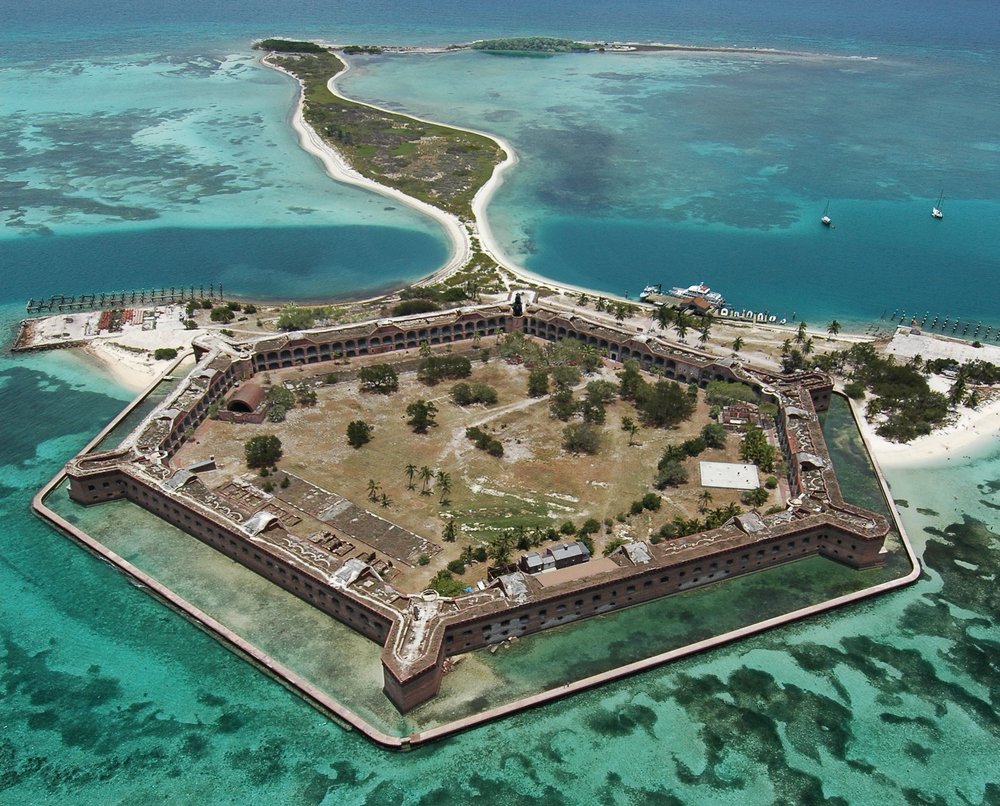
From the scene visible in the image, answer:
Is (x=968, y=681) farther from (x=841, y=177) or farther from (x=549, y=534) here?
(x=841, y=177)

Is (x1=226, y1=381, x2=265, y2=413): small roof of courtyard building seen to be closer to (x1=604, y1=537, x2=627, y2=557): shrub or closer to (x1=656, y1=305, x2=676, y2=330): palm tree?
(x1=604, y1=537, x2=627, y2=557): shrub

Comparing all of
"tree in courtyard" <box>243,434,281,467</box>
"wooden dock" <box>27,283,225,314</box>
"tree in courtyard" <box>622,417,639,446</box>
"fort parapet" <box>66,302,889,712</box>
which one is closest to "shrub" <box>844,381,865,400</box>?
"fort parapet" <box>66,302,889,712</box>

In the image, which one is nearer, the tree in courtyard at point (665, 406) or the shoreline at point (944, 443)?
the shoreline at point (944, 443)

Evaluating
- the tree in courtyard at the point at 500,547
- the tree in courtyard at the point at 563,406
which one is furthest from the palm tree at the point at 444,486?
the tree in courtyard at the point at 563,406

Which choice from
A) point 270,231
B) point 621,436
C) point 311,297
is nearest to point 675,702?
point 621,436

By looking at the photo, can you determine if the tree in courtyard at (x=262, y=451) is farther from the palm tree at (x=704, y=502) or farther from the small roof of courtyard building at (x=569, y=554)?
the palm tree at (x=704, y=502)

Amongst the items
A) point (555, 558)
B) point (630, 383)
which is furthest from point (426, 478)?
point (630, 383)
